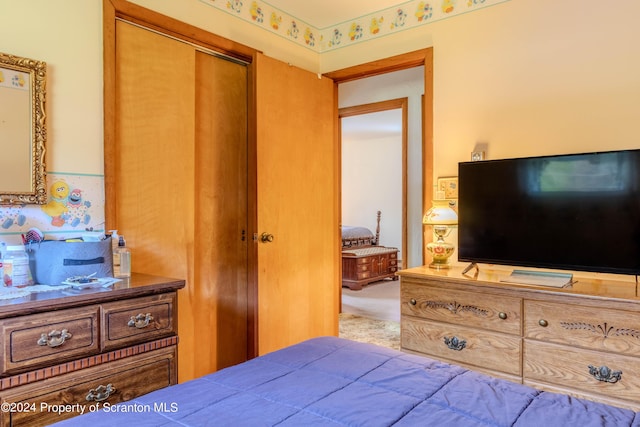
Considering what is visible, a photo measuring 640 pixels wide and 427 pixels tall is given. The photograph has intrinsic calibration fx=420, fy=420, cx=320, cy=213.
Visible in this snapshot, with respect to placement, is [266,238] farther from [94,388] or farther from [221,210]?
[94,388]

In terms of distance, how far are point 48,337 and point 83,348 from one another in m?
0.13

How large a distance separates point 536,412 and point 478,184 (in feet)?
4.98

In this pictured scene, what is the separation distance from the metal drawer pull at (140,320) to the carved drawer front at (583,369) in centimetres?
168

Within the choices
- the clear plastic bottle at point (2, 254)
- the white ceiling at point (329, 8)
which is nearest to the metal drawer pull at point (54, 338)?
the clear plastic bottle at point (2, 254)

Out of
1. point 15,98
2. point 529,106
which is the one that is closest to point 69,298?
point 15,98

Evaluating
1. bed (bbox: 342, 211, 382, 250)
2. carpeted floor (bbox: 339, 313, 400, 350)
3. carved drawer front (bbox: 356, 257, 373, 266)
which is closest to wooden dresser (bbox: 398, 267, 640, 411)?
carpeted floor (bbox: 339, 313, 400, 350)

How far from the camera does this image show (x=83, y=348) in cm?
151

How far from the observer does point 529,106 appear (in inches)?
94.7

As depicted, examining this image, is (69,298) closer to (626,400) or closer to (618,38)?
(626,400)

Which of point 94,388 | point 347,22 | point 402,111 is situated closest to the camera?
point 94,388

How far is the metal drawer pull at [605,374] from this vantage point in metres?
1.72

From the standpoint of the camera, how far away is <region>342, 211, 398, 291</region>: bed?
5777 millimetres

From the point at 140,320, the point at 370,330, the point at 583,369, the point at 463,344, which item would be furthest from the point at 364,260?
the point at 140,320

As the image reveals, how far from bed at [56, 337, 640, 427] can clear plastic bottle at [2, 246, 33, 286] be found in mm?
854
